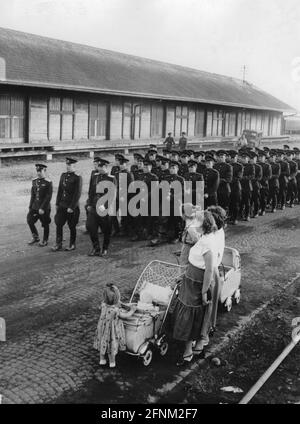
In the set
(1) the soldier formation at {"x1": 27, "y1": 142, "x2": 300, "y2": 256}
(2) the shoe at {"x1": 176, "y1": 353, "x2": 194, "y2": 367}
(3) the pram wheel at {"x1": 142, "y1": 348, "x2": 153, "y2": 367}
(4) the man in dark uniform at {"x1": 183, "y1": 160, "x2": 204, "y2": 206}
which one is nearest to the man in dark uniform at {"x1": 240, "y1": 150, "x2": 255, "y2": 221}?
(1) the soldier formation at {"x1": 27, "y1": 142, "x2": 300, "y2": 256}

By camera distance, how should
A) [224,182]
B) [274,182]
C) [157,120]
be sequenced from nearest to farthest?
[224,182], [274,182], [157,120]

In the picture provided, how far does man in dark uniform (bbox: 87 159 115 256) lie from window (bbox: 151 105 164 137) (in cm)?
2006

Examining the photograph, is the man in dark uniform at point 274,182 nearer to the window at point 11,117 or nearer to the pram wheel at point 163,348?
the pram wheel at point 163,348

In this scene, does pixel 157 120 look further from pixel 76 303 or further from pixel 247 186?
pixel 76 303

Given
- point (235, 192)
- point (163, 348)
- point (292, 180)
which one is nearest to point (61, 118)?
point (292, 180)

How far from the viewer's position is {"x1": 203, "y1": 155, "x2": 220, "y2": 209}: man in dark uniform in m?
11.7

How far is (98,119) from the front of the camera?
1006 inches

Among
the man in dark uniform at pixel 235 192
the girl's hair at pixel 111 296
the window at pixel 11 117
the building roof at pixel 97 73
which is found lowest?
the girl's hair at pixel 111 296

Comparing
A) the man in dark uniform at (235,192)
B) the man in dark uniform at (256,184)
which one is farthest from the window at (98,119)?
the man in dark uniform at (235,192)

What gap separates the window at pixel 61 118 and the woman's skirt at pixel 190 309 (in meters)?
18.2

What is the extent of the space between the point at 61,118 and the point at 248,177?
40.4 feet

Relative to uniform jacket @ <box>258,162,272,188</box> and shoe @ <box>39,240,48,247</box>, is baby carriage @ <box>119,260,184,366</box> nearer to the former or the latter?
shoe @ <box>39,240,48,247</box>

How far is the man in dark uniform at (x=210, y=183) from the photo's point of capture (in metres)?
11.7

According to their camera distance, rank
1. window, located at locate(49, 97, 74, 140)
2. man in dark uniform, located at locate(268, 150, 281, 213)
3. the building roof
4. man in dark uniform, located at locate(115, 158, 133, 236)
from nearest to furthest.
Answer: man in dark uniform, located at locate(115, 158, 133, 236) < man in dark uniform, located at locate(268, 150, 281, 213) < the building roof < window, located at locate(49, 97, 74, 140)
